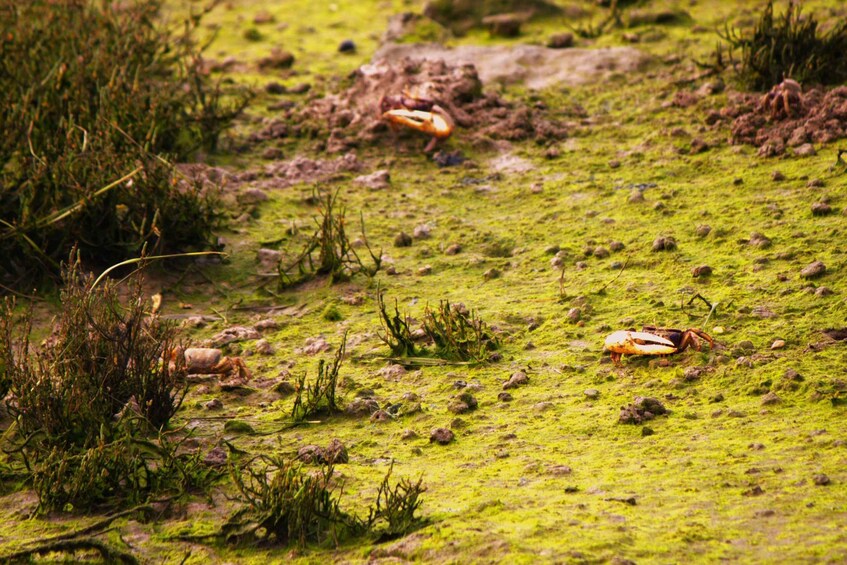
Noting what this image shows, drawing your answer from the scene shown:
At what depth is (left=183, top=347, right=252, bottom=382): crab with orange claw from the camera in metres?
4.27

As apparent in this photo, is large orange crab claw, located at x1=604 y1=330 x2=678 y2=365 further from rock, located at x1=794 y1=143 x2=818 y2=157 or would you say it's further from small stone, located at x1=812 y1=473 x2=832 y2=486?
rock, located at x1=794 y1=143 x2=818 y2=157

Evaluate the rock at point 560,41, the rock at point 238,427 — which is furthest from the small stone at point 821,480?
the rock at point 560,41

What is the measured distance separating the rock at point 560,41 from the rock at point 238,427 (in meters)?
5.02

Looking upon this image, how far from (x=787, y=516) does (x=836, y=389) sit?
0.85 m

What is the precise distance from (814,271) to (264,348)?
92.4 inches

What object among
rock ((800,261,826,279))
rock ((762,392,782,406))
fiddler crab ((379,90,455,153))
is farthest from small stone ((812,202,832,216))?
fiddler crab ((379,90,455,153))

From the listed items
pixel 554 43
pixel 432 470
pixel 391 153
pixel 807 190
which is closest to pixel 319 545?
pixel 432 470

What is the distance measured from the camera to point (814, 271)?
4234mm

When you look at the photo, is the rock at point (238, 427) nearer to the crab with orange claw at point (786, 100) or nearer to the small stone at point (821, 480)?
the small stone at point (821, 480)

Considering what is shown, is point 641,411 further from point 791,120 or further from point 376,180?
point 376,180

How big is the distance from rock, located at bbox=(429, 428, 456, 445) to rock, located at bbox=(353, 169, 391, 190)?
290 centimetres

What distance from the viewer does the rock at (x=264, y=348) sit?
452cm

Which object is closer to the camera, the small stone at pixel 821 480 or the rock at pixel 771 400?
the small stone at pixel 821 480

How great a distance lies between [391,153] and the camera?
6629 millimetres
